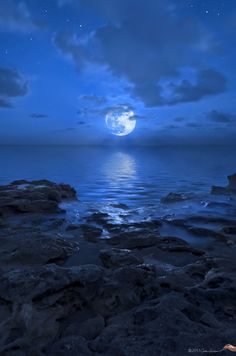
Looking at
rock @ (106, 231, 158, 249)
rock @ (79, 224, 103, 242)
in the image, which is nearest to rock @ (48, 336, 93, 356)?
rock @ (106, 231, 158, 249)

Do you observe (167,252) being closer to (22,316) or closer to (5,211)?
(22,316)

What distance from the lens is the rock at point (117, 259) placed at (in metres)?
7.75

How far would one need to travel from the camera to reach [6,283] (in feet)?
18.4

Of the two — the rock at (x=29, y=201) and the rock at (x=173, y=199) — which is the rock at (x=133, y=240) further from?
the rock at (x=173, y=199)

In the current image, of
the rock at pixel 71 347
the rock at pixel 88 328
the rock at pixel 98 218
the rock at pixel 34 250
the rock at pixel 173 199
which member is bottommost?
the rock at pixel 173 199

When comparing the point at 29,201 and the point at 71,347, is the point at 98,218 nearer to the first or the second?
the point at 29,201

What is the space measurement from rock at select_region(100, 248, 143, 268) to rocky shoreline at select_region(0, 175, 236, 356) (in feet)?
0.10

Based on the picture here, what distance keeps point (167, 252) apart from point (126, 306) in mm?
4078

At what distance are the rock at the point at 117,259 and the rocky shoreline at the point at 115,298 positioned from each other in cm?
3

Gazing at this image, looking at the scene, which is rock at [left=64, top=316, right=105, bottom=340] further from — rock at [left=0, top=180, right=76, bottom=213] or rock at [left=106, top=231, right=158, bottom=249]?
rock at [left=0, top=180, right=76, bottom=213]

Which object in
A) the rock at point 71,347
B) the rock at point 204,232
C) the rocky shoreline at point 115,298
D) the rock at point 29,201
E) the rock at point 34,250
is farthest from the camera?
the rock at point 29,201

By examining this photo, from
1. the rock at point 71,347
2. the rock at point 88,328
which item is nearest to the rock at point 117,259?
the rock at point 88,328

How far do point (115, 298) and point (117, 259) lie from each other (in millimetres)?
2251

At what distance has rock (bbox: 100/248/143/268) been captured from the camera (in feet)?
25.4
